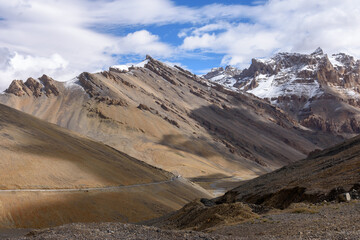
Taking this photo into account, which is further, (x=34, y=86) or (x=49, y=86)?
(x=49, y=86)

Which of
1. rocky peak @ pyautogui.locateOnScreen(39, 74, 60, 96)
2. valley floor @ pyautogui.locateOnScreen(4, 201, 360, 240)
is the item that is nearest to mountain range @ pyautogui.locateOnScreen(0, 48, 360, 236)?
rocky peak @ pyautogui.locateOnScreen(39, 74, 60, 96)

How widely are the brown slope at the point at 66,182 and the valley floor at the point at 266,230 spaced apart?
23.3 m

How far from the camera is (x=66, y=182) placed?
5234 centimetres

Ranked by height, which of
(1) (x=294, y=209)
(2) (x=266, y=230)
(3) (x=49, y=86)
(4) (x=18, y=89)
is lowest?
(2) (x=266, y=230)

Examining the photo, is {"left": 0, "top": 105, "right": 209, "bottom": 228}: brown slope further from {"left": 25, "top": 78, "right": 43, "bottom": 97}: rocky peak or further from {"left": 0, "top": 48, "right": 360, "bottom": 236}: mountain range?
{"left": 25, "top": 78, "right": 43, "bottom": 97}: rocky peak

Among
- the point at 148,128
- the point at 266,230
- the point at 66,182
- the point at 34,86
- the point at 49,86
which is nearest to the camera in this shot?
the point at 266,230

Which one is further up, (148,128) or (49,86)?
(49,86)

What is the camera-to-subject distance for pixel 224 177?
12506 cm

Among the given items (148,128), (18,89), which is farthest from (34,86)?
(148,128)

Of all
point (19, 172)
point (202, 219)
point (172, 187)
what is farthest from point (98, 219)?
point (172, 187)

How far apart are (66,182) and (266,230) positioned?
127ft

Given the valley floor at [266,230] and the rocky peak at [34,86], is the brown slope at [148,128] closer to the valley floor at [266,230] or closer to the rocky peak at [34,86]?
the rocky peak at [34,86]

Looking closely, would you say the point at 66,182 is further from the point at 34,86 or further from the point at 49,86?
the point at 34,86

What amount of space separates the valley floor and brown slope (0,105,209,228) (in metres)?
23.3
